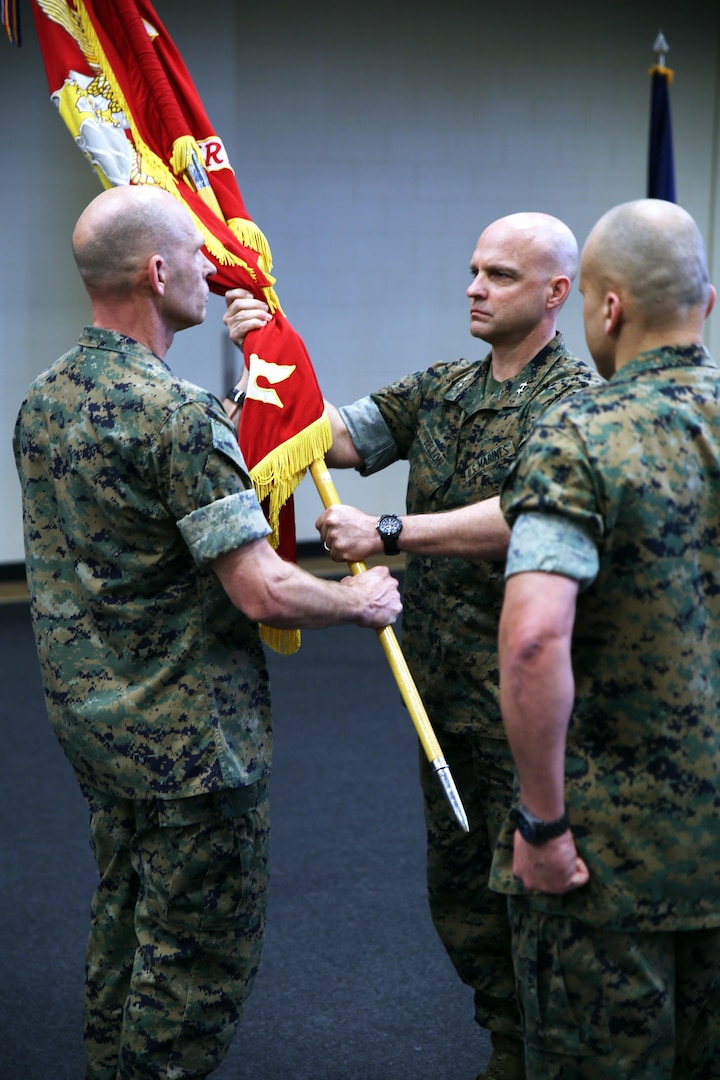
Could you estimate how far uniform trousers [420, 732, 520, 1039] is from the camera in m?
2.33

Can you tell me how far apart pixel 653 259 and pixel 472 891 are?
1.32 m

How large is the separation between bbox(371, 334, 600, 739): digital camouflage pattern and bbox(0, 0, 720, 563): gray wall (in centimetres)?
443

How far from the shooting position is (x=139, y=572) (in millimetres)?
1837

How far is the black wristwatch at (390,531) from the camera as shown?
225cm

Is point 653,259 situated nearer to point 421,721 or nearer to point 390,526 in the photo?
point 390,526

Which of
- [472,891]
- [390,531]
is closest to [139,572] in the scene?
[390,531]

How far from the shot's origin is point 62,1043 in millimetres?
2500

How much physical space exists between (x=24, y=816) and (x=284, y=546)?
1.70 meters

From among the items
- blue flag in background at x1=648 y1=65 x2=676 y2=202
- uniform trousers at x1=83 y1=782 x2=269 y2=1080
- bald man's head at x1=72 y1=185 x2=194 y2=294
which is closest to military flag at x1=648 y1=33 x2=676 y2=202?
blue flag in background at x1=648 y1=65 x2=676 y2=202

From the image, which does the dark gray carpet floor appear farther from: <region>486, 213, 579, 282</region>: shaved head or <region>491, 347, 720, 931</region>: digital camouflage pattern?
<region>486, 213, 579, 282</region>: shaved head

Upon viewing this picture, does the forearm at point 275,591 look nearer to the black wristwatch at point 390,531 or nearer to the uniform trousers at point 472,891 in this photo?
the black wristwatch at point 390,531

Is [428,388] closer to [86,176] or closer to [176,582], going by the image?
[176,582]

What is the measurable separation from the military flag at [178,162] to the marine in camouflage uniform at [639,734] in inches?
38.4

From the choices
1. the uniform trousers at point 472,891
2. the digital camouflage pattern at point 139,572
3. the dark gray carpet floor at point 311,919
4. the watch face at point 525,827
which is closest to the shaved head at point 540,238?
the digital camouflage pattern at point 139,572
